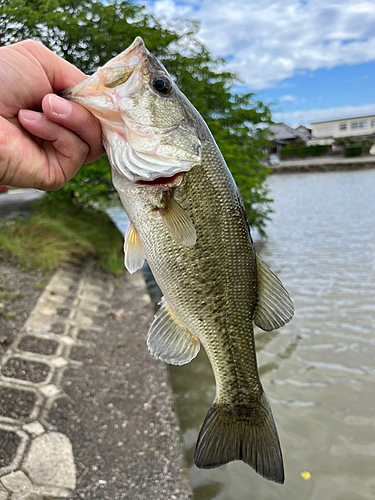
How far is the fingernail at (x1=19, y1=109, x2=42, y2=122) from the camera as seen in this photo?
6.24 ft

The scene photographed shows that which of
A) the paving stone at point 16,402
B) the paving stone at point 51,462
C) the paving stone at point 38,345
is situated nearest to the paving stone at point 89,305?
the paving stone at point 38,345

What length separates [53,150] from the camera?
2168mm

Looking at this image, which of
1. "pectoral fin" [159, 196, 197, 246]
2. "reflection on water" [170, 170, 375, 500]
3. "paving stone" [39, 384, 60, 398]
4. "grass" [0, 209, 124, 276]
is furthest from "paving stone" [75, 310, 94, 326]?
"pectoral fin" [159, 196, 197, 246]

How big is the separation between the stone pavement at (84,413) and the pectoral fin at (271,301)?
6.70ft

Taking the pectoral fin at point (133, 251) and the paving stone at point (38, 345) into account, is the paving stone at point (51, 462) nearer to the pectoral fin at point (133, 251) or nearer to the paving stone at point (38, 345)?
the paving stone at point (38, 345)

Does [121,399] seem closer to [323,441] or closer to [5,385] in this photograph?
[5,385]

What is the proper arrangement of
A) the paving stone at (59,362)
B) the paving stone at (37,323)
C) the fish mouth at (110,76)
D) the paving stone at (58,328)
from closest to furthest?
the fish mouth at (110,76)
the paving stone at (59,362)
the paving stone at (37,323)
the paving stone at (58,328)

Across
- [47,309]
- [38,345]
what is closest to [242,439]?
[38,345]

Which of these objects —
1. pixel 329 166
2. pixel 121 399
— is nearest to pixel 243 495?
pixel 121 399

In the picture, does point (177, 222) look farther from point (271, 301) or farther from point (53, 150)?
point (53, 150)

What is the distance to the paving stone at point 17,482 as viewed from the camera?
A: 3.01 metres

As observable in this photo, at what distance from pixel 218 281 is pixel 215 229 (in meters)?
0.27

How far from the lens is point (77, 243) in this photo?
822 cm

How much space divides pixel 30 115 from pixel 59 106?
0.19m
